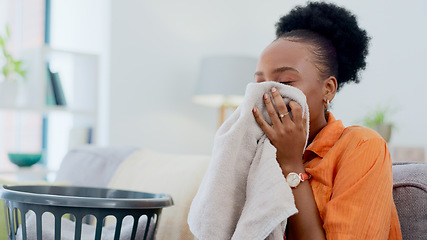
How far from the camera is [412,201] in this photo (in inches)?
37.7

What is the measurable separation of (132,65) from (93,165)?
1.67 m

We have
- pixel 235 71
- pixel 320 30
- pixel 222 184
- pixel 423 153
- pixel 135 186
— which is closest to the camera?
pixel 222 184

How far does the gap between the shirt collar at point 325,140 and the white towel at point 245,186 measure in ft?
0.33

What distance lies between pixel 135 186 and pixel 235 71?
1800 mm

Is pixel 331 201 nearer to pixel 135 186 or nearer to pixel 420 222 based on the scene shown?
pixel 420 222

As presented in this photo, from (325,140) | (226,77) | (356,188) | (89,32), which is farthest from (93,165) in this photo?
(89,32)

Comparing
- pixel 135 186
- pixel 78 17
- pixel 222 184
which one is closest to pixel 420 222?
pixel 222 184

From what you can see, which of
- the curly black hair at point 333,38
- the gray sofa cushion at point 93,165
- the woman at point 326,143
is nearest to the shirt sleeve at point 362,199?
the woman at point 326,143

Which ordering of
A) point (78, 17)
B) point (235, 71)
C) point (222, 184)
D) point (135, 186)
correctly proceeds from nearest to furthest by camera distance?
point (222, 184), point (135, 186), point (235, 71), point (78, 17)

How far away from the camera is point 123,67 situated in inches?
135

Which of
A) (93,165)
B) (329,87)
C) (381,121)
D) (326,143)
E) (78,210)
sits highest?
(329,87)

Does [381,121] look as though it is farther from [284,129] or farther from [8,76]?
[8,76]

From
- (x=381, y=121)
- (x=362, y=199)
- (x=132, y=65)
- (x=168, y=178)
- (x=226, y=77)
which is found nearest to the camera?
(x=362, y=199)

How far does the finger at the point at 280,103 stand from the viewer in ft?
3.04
